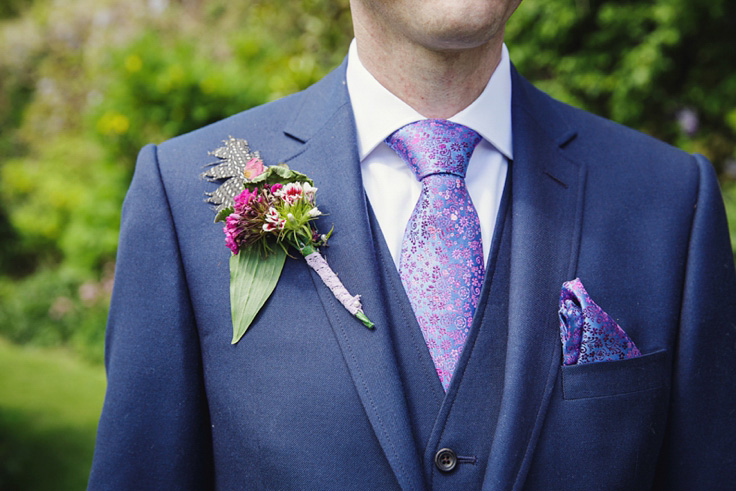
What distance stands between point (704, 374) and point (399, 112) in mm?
877

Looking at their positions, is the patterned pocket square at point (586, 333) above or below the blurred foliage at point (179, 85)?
below

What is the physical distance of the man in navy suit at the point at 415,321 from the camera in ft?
4.24

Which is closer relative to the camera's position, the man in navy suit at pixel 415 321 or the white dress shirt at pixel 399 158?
the man in navy suit at pixel 415 321

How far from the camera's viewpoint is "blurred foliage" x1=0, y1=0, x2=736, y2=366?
14.3 feet

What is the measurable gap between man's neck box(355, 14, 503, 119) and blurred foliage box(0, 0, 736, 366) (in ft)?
9.49

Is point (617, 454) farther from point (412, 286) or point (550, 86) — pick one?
point (550, 86)

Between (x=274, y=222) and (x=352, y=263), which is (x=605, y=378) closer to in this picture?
(x=352, y=263)

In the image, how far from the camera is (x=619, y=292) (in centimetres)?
141

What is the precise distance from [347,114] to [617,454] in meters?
0.90

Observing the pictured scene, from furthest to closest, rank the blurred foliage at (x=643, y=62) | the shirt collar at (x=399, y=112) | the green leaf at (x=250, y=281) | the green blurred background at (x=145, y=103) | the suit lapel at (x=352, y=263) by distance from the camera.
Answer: the green blurred background at (x=145, y=103)
the blurred foliage at (x=643, y=62)
the shirt collar at (x=399, y=112)
the green leaf at (x=250, y=281)
the suit lapel at (x=352, y=263)

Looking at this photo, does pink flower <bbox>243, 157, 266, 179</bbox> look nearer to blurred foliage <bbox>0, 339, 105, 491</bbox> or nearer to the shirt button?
the shirt button

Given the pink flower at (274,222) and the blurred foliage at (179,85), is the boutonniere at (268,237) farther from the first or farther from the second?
the blurred foliage at (179,85)

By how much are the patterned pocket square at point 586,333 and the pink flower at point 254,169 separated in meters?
0.69

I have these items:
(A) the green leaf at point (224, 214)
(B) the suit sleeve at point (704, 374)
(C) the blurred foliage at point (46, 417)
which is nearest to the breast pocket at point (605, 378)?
(B) the suit sleeve at point (704, 374)
